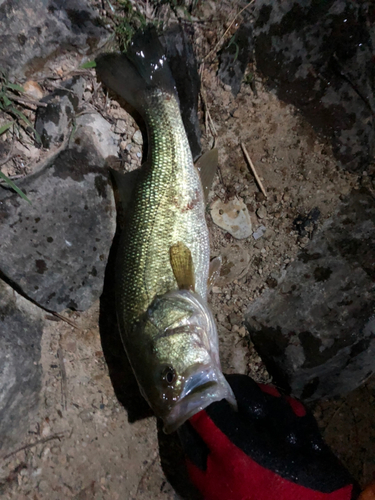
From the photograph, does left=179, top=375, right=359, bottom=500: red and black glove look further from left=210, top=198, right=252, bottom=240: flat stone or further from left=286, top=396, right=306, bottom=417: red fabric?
left=210, top=198, right=252, bottom=240: flat stone

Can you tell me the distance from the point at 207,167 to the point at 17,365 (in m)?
2.26

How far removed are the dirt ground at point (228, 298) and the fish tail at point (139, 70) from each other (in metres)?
0.23

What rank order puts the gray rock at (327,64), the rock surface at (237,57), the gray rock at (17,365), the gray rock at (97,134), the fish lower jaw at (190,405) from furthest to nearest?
the rock surface at (237,57) < the gray rock at (327,64) < the gray rock at (97,134) < the gray rock at (17,365) < the fish lower jaw at (190,405)

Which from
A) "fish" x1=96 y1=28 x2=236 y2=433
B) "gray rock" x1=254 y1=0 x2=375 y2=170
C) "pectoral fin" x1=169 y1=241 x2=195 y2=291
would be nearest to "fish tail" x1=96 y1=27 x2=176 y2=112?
"fish" x1=96 y1=28 x2=236 y2=433

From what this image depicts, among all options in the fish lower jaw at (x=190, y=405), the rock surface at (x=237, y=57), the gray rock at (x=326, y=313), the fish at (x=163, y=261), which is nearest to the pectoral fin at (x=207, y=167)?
the fish at (x=163, y=261)

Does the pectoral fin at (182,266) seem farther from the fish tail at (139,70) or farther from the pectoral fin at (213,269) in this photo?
the fish tail at (139,70)

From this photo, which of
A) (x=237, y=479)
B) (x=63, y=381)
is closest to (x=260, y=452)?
(x=237, y=479)

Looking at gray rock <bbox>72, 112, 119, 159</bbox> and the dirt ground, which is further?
the dirt ground

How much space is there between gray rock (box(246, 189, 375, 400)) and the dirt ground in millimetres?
136

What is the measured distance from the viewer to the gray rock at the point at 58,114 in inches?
102

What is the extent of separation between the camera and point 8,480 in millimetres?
2623

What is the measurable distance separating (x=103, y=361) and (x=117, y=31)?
2864mm

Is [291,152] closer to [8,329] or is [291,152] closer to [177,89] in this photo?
[177,89]

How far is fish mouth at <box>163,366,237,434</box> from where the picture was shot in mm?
2119
